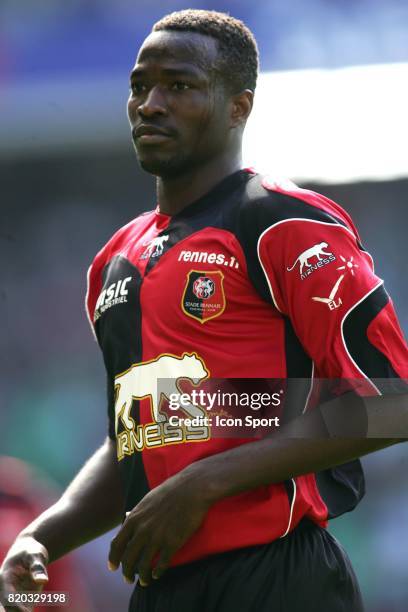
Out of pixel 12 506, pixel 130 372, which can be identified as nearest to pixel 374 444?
pixel 130 372

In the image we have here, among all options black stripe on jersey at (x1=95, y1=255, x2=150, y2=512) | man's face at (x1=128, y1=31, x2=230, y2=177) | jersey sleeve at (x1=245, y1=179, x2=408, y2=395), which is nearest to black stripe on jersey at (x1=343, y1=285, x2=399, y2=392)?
jersey sleeve at (x1=245, y1=179, x2=408, y2=395)

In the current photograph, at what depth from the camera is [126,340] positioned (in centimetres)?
260

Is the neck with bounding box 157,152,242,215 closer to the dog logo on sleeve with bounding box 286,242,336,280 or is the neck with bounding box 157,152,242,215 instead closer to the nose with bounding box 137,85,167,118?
the nose with bounding box 137,85,167,118

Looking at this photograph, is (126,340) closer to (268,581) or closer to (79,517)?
(79,517)

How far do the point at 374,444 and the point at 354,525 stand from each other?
4.51 meters

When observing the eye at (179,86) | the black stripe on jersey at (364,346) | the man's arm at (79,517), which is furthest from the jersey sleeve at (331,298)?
the man's arm at (79,517)

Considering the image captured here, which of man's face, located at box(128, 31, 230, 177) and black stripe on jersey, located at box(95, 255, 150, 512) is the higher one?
man's face, located at box(128, 31, 230, 177)

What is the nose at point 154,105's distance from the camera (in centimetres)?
264

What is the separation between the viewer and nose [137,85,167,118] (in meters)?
2.64

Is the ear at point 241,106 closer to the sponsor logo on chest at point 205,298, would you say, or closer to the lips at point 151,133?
the lips at point 151,133

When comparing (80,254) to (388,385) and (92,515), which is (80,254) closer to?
(92,515)

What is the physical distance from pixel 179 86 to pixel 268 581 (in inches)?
45.9

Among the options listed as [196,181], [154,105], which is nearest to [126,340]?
[196,181]

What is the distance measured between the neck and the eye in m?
0.19
